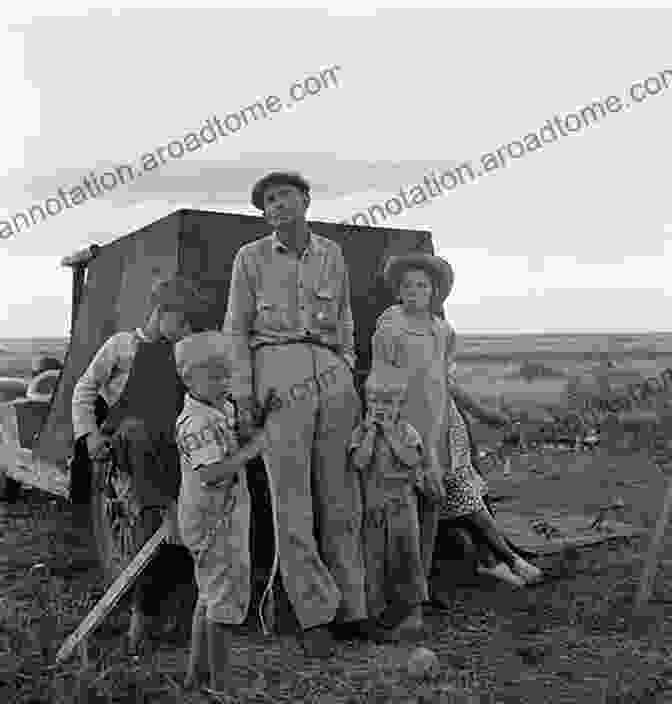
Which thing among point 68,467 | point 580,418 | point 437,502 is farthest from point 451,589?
point 580,418

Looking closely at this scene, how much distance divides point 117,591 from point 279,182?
2188 mm

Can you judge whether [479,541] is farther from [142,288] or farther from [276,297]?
[142,288]

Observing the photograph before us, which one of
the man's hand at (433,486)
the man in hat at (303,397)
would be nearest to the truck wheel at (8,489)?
the man in hat at (303,397)

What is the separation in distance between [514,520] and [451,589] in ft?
7.04

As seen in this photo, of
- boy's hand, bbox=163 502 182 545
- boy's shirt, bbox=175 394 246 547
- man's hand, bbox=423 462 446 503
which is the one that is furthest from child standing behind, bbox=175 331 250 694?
man's hand, bbox=423 462 446 503

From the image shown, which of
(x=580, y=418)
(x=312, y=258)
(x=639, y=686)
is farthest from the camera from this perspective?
(x=580, y=418)

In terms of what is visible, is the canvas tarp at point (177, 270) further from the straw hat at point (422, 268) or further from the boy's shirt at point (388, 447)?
the boy's shirt at point (388, 447)

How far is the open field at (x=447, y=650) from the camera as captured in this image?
430 cm

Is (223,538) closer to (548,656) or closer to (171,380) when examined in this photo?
(171,380)

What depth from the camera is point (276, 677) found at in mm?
4527

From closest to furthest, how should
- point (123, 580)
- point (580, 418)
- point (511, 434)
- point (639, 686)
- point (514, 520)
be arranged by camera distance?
point (639, 686)
point (123, 580)
point (514, 520)
point (580, 418)
point (511, 434)

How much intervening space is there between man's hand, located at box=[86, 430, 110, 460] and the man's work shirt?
90 cm

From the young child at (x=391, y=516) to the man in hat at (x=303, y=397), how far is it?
9 centimetres

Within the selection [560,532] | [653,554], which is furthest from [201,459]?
[560,532]
